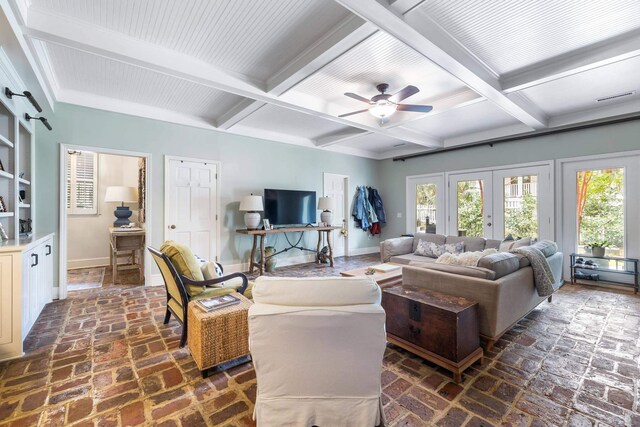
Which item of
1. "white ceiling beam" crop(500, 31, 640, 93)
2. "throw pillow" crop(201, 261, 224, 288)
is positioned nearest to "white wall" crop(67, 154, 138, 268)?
"throw pillow" crop(201, 261, 224, 288)

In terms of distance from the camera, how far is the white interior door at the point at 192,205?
4555mm

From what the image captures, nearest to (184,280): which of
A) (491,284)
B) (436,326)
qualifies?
(436,326)

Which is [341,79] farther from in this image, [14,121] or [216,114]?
[14,121]

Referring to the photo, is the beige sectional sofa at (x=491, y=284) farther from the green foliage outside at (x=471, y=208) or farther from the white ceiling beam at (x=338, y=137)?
the white ceiling beam at (x=338, y=137)

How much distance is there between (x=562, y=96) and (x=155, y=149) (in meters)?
5.84

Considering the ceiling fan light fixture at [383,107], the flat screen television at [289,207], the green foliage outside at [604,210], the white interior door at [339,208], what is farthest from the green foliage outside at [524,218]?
the flat screen television at [289,207]

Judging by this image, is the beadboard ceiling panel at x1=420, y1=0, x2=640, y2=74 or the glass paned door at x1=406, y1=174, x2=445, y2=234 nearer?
the beadboard ceiling panel at x1=420, y1=0, x2=640, y2=74

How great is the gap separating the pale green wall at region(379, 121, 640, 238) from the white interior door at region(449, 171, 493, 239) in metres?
0.26

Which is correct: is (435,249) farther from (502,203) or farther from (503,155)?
(503,155)

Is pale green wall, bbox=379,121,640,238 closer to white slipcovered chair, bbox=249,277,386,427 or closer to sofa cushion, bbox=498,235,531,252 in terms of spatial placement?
sofa cushion, bbox=498,235,531,252

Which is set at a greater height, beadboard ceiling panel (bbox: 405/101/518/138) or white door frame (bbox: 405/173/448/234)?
beadboard ceiling panel (bbox: 405/101/518/138)

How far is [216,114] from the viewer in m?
4.65

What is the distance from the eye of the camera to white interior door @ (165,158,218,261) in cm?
455

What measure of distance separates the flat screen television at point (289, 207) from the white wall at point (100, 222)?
2.94m
